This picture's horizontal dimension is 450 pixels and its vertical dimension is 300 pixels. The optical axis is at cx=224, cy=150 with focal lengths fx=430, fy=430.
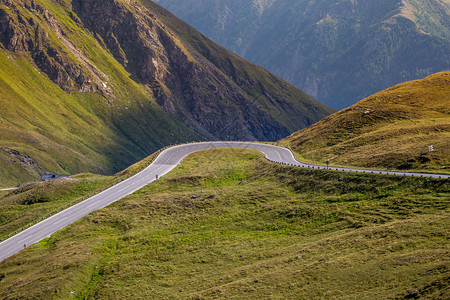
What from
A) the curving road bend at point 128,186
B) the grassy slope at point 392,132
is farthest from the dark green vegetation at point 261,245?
the grassy slope at point 392,132

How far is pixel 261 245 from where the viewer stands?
150 ft

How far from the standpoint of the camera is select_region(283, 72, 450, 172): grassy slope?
6344 cm

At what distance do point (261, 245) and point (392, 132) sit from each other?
48.6m

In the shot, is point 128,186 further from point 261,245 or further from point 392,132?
point 392,132

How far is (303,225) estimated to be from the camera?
4878 centimetres

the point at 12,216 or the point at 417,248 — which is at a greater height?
the point at 417,248

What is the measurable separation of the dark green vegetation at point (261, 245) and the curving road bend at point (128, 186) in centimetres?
363

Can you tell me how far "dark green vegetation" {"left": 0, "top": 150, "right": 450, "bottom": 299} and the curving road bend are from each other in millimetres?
3630

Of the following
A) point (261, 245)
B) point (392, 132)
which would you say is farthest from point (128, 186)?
point (392, 132)

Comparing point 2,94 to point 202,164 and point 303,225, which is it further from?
point 303,225

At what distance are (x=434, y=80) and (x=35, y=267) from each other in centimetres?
10137

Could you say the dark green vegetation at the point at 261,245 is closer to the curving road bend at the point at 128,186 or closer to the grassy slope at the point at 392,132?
the curving road bend at the point at 128,186

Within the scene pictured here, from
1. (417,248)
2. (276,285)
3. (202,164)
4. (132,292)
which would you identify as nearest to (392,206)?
(417,248)

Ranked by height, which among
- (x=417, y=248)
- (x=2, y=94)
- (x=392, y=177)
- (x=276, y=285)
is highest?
(x=2, y=94)
